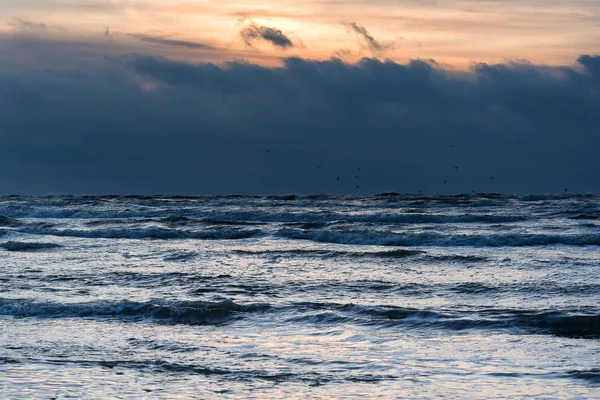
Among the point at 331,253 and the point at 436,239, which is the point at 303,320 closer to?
the point at 331,253

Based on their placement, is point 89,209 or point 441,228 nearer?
point 441,228

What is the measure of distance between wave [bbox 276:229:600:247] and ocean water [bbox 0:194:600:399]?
5.4 inches

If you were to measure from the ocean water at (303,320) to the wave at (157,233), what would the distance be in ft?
15.9

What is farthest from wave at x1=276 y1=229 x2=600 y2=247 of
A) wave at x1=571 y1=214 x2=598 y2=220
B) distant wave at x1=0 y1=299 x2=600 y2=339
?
distant wave at x1=0 y1=299 x2=600 y2=339

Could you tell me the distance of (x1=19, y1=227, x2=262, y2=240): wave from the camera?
33.4m

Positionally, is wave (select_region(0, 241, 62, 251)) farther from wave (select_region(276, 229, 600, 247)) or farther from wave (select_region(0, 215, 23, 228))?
wave (select_region(0, 215, 23, 228))

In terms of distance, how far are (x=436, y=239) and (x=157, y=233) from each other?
12.7 meters

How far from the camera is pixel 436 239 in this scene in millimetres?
29594

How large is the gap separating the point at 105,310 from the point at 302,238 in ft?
60.1

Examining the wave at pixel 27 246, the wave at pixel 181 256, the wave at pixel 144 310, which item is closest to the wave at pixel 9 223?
the wave at pixel 27 246

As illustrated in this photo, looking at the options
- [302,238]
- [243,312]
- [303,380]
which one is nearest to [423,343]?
[303,380]

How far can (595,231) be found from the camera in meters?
30.4

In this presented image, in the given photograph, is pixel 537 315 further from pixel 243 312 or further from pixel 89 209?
pixel 89 209

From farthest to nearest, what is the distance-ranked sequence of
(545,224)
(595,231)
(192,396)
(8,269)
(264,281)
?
(545,224)
(595,231)
(8,269)
(264,281)
(192,396)
